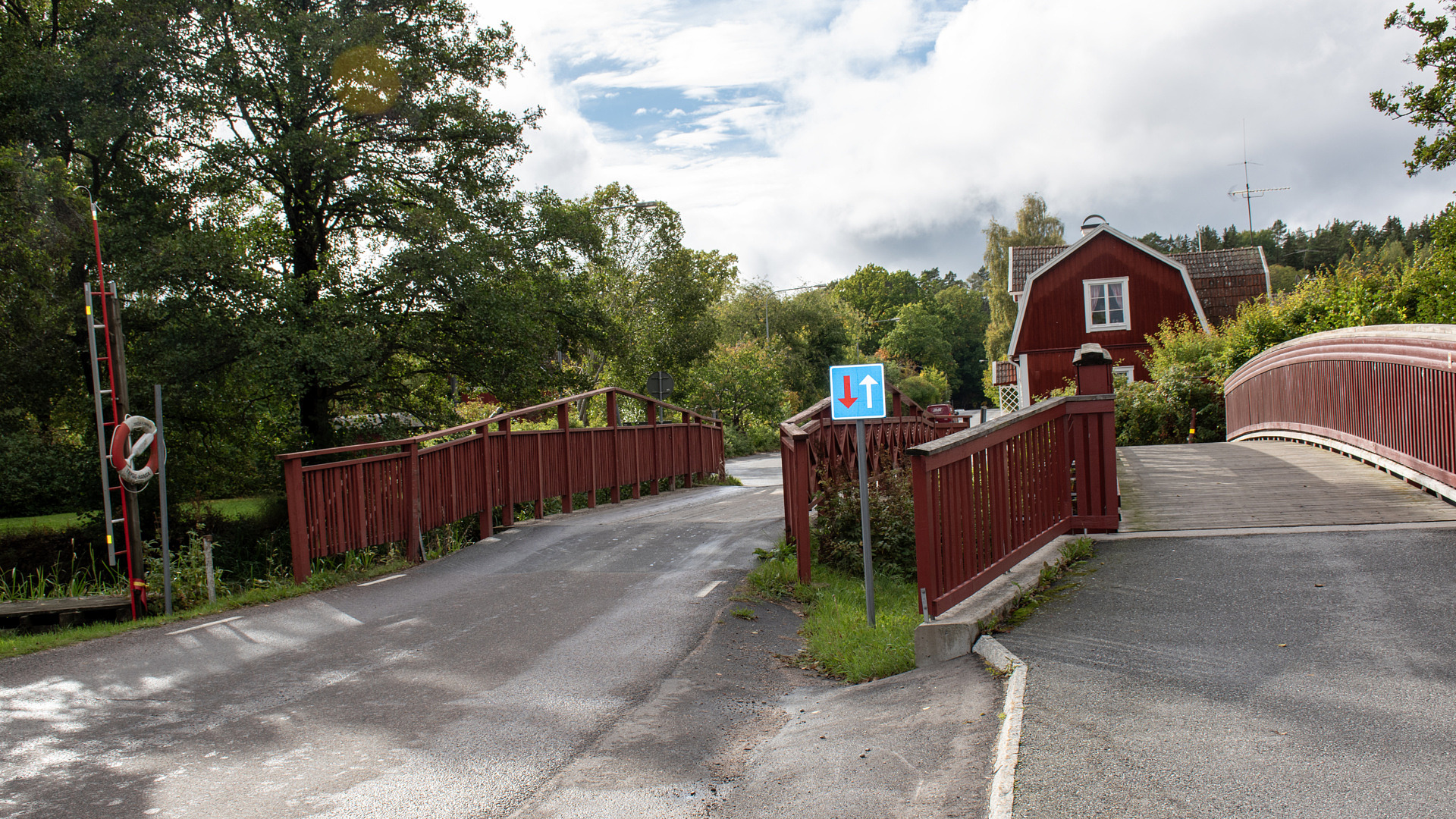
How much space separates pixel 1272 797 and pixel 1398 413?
748 centimetres

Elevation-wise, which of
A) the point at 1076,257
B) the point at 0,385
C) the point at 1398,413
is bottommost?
the point at 1398,413

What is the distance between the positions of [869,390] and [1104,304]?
28617mm

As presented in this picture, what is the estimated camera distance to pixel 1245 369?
16.4 m

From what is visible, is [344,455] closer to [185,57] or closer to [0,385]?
[0,385]

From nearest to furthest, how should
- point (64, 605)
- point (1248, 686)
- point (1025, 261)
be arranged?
point (1248, 686)
point (64, 605)
point (1025, 261)

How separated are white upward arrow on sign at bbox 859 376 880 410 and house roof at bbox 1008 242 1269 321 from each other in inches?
1120

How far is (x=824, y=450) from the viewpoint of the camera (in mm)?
11602

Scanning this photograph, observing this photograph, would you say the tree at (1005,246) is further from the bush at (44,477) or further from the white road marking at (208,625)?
the white road marking at (208,625)

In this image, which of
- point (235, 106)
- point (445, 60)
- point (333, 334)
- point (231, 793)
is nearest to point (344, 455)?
point (333, 334)

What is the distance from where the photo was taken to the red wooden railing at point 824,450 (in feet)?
27.3

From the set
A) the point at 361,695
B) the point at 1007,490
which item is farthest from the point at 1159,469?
the point at 361,695

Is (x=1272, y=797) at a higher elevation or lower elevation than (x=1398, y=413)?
lower

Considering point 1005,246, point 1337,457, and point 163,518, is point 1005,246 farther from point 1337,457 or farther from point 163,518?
point 163,518

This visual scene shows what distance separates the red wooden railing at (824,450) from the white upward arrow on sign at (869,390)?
1.21m
